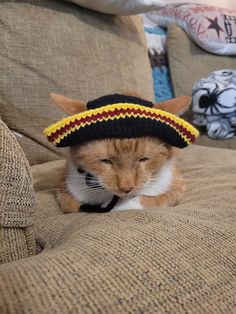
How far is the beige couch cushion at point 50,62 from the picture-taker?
138 centimetres

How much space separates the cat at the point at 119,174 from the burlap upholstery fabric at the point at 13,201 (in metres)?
0.28

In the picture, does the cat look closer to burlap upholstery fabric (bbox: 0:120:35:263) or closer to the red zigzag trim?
the red zigzag trim

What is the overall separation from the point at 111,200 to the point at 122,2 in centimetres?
96

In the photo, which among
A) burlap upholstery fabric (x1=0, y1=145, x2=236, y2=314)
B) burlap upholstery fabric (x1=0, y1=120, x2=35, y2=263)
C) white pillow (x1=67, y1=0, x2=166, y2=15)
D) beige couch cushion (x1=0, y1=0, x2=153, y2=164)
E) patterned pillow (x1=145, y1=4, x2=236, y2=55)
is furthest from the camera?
patterned pillow (x1=145, y1=4, x2=236, y2=55)

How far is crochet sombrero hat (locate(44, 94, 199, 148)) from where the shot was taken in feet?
2.89

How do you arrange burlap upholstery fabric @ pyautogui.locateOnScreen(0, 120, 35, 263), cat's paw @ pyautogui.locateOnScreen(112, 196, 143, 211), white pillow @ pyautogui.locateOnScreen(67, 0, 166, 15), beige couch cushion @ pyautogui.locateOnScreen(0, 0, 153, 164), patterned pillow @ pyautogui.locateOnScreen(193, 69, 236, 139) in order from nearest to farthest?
burlap upholstery fabric @ pyautogui.locateOnScreen(0, 120, 35, 263) → cat's paw @ pyautogui.locateOnScreen(112, 196, 143, 211) → beige couch cushion @ pyautogui.locateOnScreen(0, 0, 153, 164) → white pillow @ pyautogui.locateOnScreen(67, 0, 166, 15) → patterned pillow @ pyautogui.locateOnScreen(193, 69, 236, 139)

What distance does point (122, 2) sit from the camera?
1.61 m

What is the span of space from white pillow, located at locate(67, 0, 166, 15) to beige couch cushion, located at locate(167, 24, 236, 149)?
0.54 m

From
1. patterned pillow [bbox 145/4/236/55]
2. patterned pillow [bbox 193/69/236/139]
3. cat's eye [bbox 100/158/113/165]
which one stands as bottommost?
patterned pillow [bbox 193/69/236/139]

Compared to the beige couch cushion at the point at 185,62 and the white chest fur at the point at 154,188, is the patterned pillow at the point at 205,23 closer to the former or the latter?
the beige couch cushion at the point at 185,62

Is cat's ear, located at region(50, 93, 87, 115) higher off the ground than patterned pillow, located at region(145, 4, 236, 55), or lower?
lower

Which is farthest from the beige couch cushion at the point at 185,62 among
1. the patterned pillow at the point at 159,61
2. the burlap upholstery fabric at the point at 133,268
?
the burlap upholstery fabric at the point at 133,268

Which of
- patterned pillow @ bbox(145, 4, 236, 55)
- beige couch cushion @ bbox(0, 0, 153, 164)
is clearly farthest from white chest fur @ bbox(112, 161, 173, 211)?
patterned pillow @ bbox(145, 4, 236, 55)

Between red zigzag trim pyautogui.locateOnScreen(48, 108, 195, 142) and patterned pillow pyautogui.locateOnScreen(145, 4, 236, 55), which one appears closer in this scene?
red zigzag trim pyautogui.locateOnScreen(48, 108, 195, 142)
